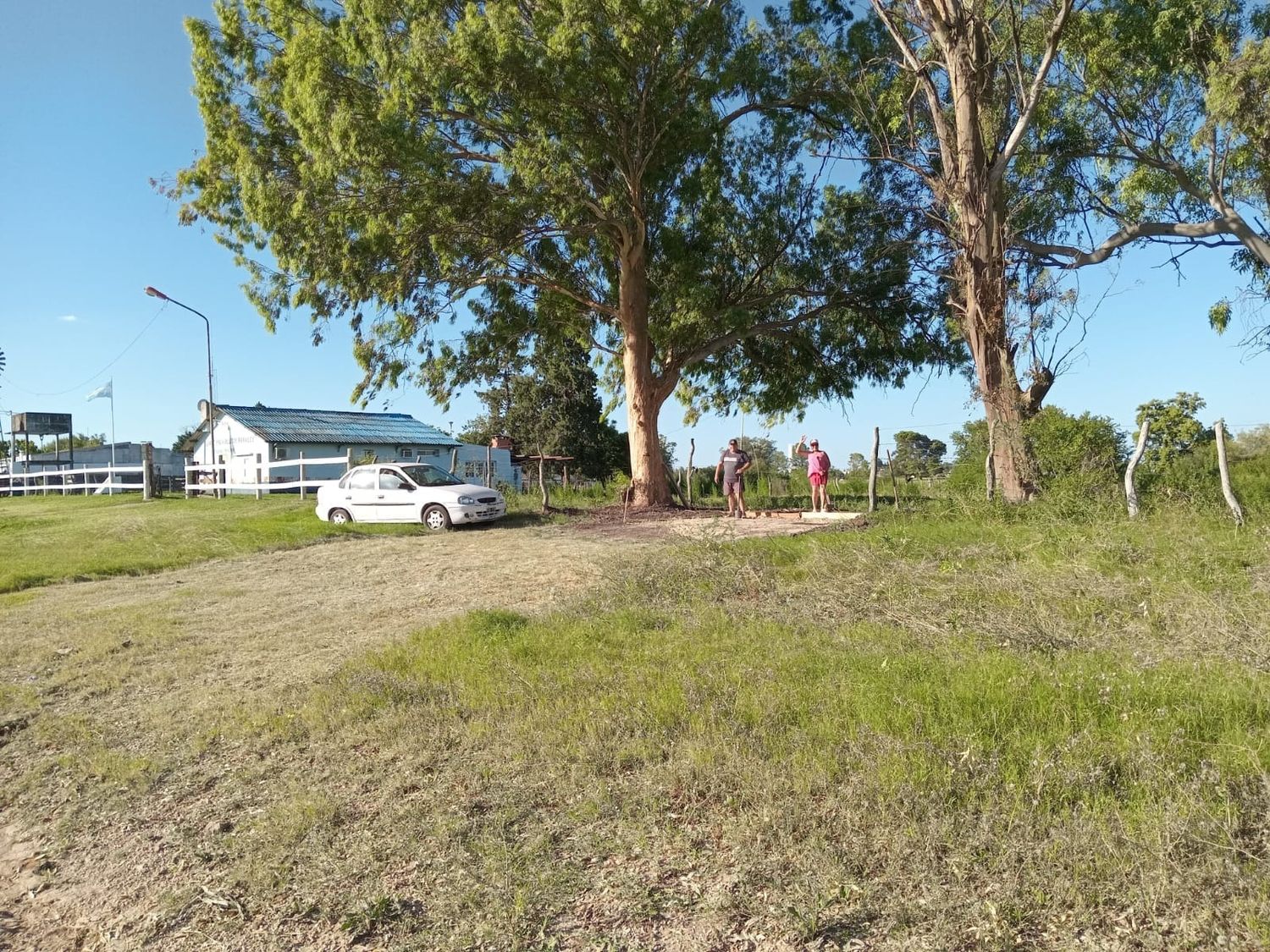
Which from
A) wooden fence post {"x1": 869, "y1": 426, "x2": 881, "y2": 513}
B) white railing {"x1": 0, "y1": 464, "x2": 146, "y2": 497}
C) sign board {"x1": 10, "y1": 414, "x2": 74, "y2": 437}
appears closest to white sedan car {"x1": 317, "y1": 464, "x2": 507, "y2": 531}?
wooden fence post {"x1": 869, "y1": 426, "x2": 881, "y2": 513}

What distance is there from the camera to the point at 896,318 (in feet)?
66.0

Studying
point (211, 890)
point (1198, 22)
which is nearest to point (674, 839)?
point (211, 890)

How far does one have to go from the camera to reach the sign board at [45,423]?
178 feet

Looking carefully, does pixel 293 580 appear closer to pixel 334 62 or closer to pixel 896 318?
pixel 334 62

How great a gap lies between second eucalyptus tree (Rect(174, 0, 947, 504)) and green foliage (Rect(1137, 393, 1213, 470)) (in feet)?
23.9

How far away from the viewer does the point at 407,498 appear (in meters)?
18.4

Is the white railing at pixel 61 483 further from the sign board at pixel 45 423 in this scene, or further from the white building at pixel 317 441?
the sign board at pixel 45 423

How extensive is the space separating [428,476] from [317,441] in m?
22.9

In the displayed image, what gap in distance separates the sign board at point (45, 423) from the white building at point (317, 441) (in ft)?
51.5

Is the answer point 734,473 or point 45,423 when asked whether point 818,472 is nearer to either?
point 734,473

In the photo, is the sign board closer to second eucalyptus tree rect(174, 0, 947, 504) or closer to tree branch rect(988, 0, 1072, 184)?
second eucalyptus tree rect(174, 0, 947, 504)

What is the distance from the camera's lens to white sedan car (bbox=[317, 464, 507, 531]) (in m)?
18.0

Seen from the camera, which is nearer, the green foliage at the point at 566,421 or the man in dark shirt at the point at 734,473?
the man in dark shirt at the point at 734,473

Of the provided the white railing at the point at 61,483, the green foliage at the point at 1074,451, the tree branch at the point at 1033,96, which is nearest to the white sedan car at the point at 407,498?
the green foliage at the point at 1074,451
